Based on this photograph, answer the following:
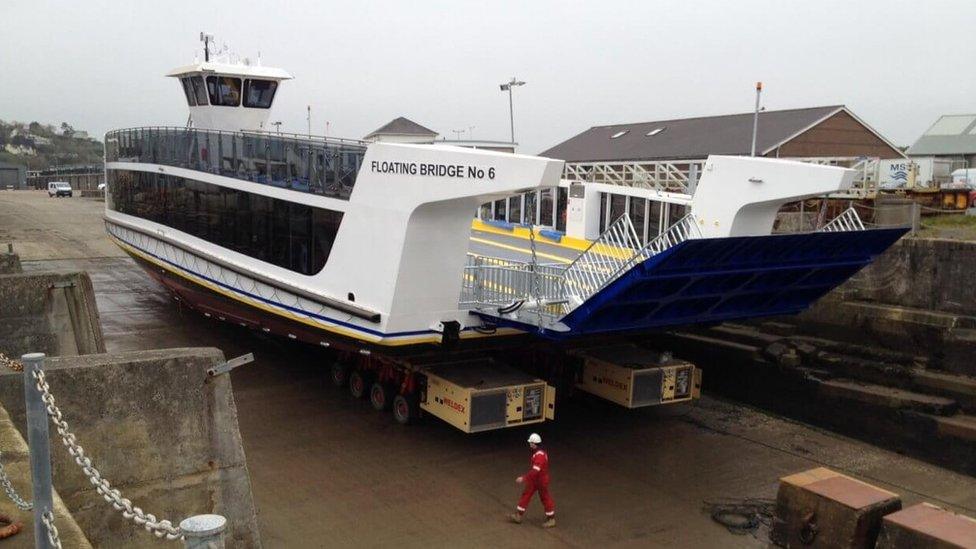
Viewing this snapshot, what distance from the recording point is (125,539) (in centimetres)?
632

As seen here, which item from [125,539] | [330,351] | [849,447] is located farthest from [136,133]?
[849,447]

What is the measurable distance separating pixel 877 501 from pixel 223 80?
13932mm

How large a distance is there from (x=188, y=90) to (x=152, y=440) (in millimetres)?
12246

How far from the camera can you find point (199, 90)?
16.4 metres

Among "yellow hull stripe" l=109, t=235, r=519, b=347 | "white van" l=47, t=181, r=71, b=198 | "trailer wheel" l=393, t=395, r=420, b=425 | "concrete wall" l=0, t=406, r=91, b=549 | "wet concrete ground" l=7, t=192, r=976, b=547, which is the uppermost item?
"concrete wall" l=0, t=406, r=91, b=549

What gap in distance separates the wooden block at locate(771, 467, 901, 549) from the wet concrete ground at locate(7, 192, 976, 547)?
544 millimetres

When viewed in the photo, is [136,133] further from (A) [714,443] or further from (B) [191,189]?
(A) [714,443]

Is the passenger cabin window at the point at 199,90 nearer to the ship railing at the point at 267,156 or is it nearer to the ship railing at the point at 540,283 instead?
the ship railing at the point at 267,156

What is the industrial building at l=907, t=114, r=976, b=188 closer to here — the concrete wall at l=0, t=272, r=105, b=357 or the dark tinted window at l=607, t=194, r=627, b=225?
the dark tinted window at l=607, t=194, r=627, b=225

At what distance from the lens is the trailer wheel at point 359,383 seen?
475 inches

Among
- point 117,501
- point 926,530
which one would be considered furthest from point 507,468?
point 117,501

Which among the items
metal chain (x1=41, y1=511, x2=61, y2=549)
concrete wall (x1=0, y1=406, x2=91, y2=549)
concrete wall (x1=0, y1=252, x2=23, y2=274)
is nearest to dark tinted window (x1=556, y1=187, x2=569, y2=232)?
concrete wall (x1=0, y1=252, x2=23, y2=274)

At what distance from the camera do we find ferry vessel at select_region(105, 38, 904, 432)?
949 centimetres

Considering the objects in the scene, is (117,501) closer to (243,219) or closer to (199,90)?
(243,219)
